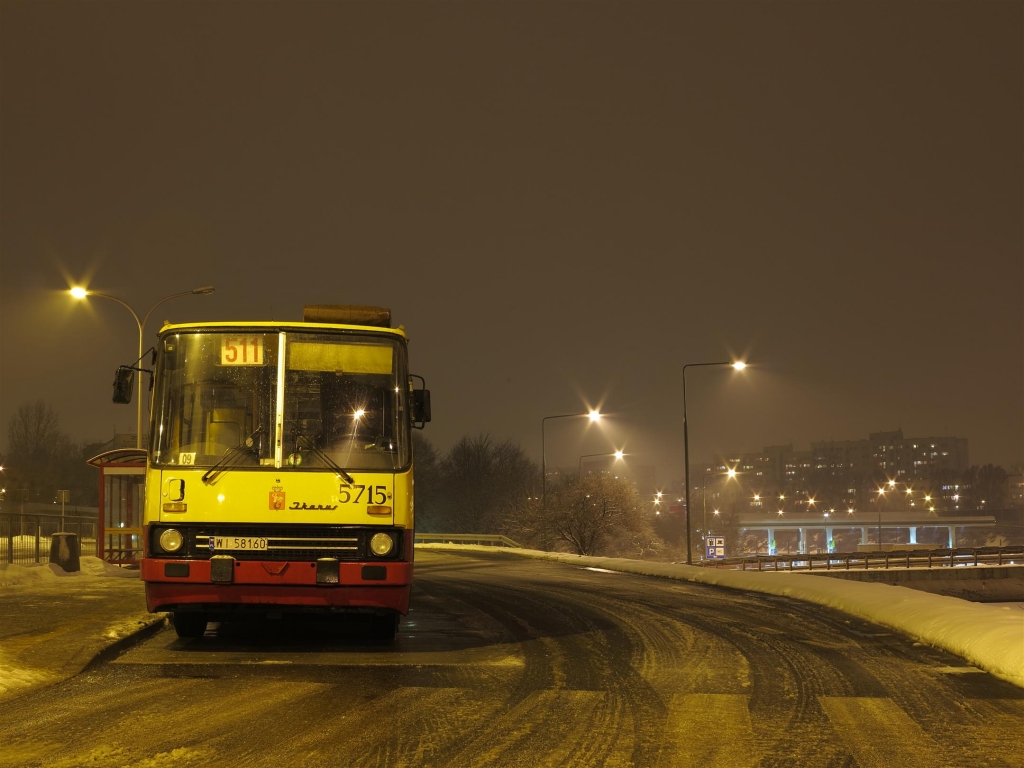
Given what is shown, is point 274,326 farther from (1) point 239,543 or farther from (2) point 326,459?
(1) point 239,543

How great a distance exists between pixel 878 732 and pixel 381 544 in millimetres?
4631

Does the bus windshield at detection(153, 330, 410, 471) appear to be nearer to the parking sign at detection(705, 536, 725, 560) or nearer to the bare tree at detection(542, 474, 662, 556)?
the parking sign at detection(705, 536, 725, 560)

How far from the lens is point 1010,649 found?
9555 millimetres

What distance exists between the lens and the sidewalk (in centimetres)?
863

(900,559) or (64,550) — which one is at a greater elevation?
(64,550)

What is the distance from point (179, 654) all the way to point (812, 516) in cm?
13315

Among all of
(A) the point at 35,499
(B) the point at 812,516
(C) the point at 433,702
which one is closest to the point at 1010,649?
(C) the point at 433,702

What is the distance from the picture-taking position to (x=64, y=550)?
20.4 meters

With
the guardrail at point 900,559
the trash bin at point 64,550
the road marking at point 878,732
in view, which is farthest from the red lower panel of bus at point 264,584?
the guardrail at point 900,559

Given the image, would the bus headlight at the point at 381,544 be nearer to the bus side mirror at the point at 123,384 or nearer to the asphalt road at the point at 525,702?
the asphalt road at the point at 525,702

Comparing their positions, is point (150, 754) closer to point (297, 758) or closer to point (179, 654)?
point (297, 758)

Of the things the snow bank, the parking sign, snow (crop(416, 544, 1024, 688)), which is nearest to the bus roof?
snow (crop(416, 544, 1024, 688))

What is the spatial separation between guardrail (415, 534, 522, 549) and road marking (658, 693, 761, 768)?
1699 inches

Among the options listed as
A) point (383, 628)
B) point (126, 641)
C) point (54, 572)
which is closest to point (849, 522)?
point (54, 572)
